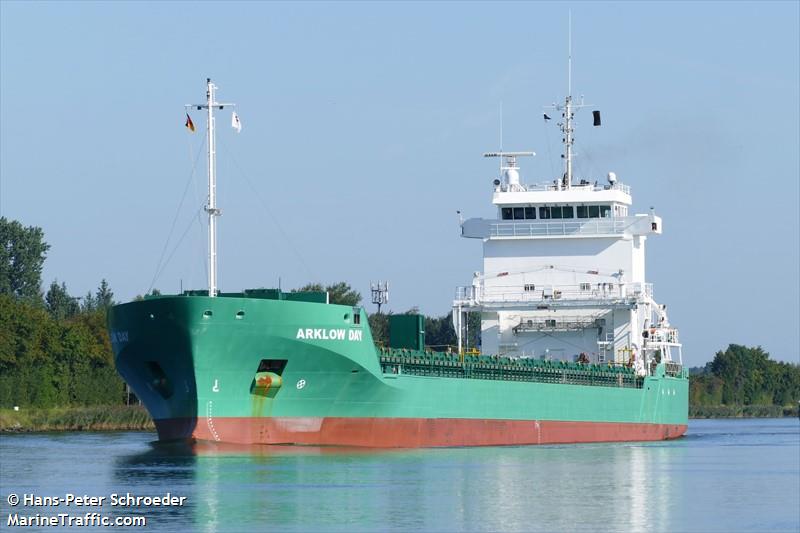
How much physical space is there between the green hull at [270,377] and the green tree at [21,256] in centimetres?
4865

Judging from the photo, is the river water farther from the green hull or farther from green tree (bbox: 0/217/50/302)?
green tree (bbox: 0/217/50/302)

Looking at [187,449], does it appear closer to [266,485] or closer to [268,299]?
[268,299]

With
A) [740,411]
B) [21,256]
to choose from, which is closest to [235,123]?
[21,256]

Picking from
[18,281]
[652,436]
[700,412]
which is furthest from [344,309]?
[700,412]

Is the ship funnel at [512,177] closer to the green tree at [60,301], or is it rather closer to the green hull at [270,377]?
the green hull at [270,377]

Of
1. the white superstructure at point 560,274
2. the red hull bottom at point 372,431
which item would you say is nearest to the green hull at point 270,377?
the red hull bottom at point 372,431

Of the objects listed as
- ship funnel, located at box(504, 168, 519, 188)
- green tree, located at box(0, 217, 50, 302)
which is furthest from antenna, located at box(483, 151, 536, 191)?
green tree, located at box(0, 217, 50, 302)

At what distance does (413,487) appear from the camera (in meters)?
29.7

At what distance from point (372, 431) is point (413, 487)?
330 inches

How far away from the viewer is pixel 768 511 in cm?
2727

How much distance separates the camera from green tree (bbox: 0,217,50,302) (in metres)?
85.3

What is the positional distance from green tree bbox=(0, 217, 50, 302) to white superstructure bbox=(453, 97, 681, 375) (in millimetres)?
41568

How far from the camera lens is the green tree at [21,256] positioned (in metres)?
85.3

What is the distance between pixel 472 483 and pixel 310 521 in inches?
245
